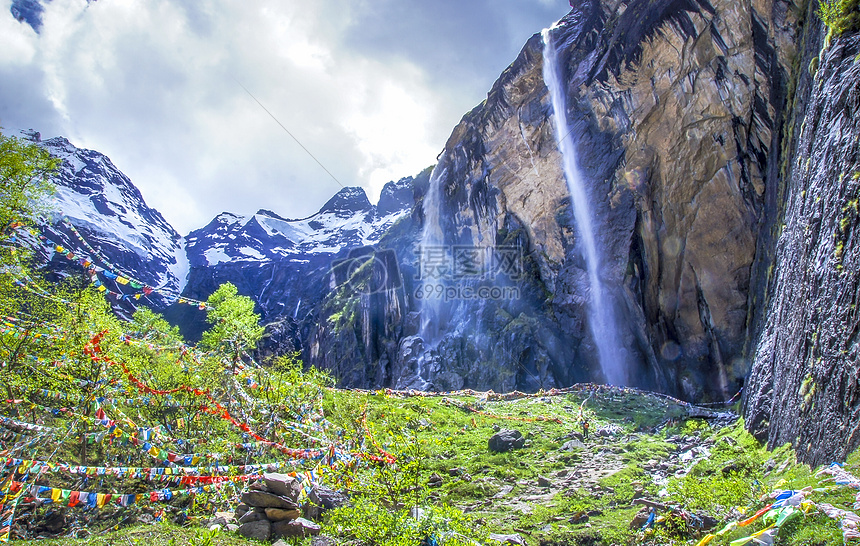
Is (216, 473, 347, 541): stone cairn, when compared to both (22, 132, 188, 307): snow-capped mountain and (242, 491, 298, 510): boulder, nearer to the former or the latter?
(242, 491, 298, 510): boulder

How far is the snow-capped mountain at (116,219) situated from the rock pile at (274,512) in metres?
94.2

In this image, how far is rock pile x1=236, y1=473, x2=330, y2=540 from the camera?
7.81 meters

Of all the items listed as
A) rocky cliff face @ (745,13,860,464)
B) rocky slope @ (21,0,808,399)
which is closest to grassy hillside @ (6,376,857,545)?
rocky cliff face @ (745,13,860,464)

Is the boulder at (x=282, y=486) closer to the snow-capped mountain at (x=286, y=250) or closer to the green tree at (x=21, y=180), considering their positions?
the green tree at (x=21, y=180)

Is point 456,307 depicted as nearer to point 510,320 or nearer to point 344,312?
point 510,320

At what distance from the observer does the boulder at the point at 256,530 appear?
7.71 meters

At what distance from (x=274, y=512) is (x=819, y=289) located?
1203 centimetres

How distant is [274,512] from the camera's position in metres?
8.12

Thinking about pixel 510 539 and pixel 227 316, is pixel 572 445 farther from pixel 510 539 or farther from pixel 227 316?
pixel 227 316

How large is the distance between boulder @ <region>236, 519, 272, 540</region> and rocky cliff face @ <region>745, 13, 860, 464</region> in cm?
968

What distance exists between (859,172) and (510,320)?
97.9 ft

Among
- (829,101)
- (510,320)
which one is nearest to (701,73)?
(829,101)

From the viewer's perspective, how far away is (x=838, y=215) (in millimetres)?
9133

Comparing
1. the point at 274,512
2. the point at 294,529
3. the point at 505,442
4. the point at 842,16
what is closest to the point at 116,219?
the point at 505,442
